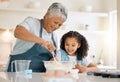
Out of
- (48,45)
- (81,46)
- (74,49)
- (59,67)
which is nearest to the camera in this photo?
(59,67)

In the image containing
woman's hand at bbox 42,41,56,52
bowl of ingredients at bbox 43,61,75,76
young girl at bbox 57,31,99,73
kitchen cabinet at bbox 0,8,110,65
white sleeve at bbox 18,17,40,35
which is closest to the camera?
bowl of ingredients at bbox 43,61,75,76

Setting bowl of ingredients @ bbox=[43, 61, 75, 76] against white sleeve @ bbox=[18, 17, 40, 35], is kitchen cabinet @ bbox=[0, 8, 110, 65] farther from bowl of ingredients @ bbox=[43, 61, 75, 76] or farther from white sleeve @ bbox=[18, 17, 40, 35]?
bowl of ingredients @ bbox=[43, 61, 75, 76]

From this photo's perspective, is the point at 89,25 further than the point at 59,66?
Yes

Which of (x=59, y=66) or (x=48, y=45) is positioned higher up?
(x=48, y=45)

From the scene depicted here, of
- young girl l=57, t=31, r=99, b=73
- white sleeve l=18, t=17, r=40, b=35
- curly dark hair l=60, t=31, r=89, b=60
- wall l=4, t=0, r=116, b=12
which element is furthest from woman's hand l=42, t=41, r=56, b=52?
wall l=4, t=0, r=116, b=12

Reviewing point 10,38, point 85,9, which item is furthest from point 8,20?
point 85,9

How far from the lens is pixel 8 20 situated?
508 centimetres

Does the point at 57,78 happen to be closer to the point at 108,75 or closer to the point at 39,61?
the point at 108,75

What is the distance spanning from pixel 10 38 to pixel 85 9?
1.65 meters

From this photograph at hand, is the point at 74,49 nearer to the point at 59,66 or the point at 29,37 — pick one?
the point at 29,37

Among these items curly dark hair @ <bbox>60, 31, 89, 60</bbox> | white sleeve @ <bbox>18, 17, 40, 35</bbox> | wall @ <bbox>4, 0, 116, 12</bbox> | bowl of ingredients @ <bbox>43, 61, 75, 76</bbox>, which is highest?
wall @ <bbox>4, 0, 116, 12</bbox>

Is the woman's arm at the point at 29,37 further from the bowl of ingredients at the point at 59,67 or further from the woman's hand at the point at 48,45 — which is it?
the bowl of ingredients at the point at 59,67

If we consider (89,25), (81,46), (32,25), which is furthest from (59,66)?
(89,25)

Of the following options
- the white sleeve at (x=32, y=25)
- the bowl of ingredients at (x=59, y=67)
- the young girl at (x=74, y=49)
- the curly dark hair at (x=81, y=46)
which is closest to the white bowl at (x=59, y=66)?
the bowl of ingredients at (x=59, y=67)
